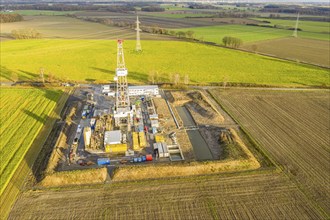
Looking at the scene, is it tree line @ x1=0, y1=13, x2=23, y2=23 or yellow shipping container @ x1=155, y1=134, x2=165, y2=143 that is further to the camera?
tree line @ x1=0, y1=13, x2=23, y2=23

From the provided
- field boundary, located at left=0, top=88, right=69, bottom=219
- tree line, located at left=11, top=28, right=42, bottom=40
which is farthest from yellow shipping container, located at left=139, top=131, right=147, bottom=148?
tree line, located at left=11, top=28, right=42, bottom=40

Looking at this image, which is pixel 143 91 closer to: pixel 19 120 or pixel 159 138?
pixel 159 138

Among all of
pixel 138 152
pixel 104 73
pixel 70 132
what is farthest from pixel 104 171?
pixel 104 73

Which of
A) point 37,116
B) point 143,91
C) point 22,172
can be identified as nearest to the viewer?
point 22,172

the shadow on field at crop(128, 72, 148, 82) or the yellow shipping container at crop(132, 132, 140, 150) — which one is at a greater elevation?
the shadow on field at crop(128, 72, 148, 82)

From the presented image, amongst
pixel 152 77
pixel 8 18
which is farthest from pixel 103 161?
pixel 8 18

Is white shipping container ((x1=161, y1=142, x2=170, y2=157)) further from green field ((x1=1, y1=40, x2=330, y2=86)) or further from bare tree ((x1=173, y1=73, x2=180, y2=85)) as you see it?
green field ((x1=1, y1=40, x2=330, y2=86))

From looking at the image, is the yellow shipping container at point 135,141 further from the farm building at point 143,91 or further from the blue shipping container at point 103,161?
the farm building at point 143,91
